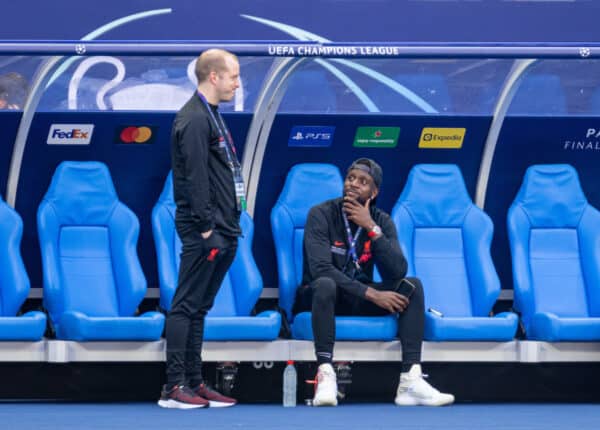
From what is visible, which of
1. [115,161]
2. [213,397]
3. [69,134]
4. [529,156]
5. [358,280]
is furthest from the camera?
[529,156]

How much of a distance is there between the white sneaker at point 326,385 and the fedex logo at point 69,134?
6.75 feet

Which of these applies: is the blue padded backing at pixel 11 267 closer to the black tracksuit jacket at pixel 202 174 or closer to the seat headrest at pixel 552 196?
the black tracksuit jacket at pixel 202 174

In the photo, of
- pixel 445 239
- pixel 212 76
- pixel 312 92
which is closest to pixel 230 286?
pixel 445 239

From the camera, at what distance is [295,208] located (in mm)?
7309

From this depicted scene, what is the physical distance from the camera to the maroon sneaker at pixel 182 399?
6.14 metres

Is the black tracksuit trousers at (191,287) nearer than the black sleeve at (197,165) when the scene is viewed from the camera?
No

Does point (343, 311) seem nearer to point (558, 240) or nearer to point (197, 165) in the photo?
point (197, 165)

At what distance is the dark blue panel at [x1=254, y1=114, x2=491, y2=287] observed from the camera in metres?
7.41

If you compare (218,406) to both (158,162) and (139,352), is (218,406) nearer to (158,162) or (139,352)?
(139,352)

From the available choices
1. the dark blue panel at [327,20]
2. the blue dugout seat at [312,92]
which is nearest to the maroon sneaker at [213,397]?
the blue dugout seat at [312,92]

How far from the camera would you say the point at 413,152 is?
758 cm

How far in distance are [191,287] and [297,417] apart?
868 mm

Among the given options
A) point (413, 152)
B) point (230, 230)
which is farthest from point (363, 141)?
point (230, 230)

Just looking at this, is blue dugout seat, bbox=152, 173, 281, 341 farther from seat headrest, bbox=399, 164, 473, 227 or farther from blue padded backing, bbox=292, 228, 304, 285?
seat headrest, bbox=399, 164, 473, 227
